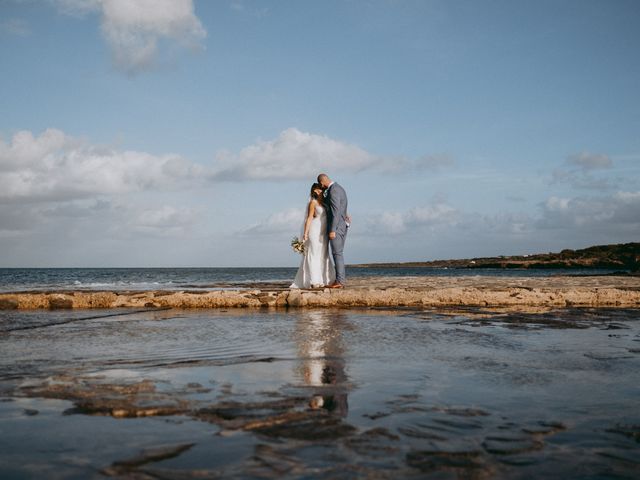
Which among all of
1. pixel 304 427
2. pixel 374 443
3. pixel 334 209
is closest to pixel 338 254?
pixel 334 209

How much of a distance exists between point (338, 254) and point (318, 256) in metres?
1.06

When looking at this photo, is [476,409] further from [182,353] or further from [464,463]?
[182,353]

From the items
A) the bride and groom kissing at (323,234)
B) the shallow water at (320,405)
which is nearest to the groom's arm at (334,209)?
the bride and groom kissing at (323,234)

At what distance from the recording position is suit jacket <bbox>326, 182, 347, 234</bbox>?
1087cm

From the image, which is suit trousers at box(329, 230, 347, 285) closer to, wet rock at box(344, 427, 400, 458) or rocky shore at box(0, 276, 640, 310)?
rocky shore at box(0, 276, 640, 310)

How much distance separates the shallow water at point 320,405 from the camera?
1933mm

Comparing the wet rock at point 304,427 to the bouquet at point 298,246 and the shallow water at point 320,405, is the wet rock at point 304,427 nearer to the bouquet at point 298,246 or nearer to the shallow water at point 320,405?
the shallow water at point 320,405

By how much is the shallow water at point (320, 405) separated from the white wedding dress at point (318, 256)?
6278 millimetres

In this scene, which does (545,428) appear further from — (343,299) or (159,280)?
(159,280)

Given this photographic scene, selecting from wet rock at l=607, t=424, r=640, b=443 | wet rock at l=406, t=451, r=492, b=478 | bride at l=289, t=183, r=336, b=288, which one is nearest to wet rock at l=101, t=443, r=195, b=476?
wet rock at l=406, t=451, r=492, b=478

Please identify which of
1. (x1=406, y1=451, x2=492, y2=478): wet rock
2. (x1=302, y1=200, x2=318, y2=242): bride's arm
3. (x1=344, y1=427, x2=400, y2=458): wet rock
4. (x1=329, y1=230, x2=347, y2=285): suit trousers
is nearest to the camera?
(x1=406, y1=451, x2=492, y2=478): wet rock

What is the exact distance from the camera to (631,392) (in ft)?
9.73

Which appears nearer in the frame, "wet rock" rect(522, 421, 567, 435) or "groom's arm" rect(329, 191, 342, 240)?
"wet rock" rect(522, 421, 567, 435)

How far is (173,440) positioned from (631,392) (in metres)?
2.52
